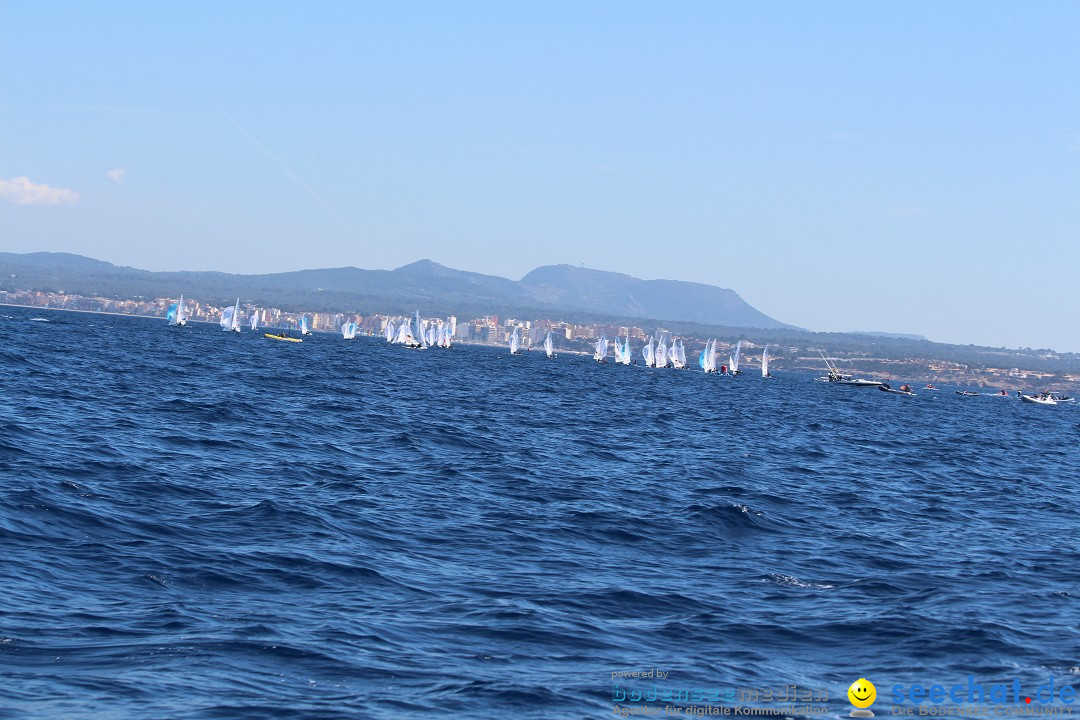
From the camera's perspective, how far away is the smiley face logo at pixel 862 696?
41.6 ft

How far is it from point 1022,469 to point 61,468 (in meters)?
37.9

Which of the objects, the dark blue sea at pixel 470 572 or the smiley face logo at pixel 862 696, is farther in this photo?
the dark blue sea at pixel 470 572

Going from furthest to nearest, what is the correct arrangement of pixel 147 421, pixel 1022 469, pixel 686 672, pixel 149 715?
pixel 1022 469 → pixel 147 421 → pixel 686 672 → pixel 149 715

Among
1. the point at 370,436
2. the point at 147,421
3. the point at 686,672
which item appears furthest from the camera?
the point at 370,436

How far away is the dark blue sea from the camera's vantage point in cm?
1305

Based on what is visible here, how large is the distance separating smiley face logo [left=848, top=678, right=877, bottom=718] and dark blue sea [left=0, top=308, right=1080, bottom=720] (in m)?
0.15

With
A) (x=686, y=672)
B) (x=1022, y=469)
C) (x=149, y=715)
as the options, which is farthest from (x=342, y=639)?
(x=1022, y=469)

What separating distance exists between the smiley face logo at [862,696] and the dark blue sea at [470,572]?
0.50 ft

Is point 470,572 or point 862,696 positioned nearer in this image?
point 862,696

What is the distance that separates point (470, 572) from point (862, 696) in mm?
7317

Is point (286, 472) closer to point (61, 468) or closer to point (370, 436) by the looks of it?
point (61, 468)

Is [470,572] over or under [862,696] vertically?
under

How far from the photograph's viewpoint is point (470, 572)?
18.8 metres

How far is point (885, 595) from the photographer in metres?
19.0
